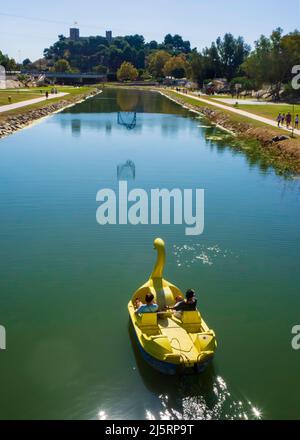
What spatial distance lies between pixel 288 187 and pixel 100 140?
23.3 metres

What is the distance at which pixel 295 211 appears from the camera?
26328mm

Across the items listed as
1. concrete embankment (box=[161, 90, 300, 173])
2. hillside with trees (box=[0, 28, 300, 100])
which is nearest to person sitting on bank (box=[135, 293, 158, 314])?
concrete embankment (box=[161, 90, 300, 173])

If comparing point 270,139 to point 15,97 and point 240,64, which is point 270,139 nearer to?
point 15,97

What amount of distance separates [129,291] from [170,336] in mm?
4095

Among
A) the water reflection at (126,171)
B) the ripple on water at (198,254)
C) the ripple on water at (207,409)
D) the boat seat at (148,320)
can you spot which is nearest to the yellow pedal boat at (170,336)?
the boat seat at (148,320)

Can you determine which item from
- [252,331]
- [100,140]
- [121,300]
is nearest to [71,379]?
[121,300]

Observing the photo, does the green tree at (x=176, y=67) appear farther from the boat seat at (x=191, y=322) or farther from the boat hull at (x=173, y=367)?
the boat hull at (x=173, y=367)

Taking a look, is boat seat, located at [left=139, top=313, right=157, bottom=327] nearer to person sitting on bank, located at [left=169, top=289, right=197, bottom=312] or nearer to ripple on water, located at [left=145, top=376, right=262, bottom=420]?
person sitting on bank, located at [left=169, top=289, right=197, bottom=312]

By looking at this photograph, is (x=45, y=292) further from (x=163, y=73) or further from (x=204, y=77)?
(x=163, y=73)

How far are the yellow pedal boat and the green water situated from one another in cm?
53

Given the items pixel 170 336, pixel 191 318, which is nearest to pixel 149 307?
pixel 170 336

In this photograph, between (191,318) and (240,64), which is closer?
(191,318)

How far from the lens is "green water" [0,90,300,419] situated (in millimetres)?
11500

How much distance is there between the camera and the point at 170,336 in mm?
12758
